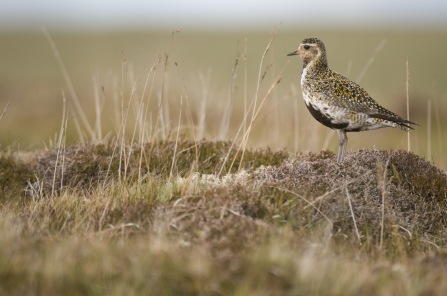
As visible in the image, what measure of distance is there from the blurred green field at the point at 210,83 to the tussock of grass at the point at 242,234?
1.33 m

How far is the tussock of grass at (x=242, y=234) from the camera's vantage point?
12.2 ft

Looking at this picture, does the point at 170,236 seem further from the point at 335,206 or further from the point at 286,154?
the point at 286,154

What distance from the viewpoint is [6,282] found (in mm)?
3670

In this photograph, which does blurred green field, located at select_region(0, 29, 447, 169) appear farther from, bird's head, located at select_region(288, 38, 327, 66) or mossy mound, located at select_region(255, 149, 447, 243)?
mossy mound, located at select_region(255, 149, 447, 243)

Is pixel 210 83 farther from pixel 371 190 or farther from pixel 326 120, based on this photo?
pixel 371 190

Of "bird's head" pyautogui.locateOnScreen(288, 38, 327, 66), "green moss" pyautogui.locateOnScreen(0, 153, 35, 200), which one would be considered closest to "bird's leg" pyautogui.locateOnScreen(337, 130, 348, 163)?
"bird's head" pyautogui.locateOnScreen(288, 38, 327, 66)

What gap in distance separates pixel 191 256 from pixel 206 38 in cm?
5479

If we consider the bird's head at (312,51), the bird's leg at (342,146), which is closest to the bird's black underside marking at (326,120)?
the bird's leg at (342,146)

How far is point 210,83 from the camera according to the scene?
1975 centimetres

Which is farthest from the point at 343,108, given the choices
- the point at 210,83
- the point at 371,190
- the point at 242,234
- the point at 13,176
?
the point at 210,83

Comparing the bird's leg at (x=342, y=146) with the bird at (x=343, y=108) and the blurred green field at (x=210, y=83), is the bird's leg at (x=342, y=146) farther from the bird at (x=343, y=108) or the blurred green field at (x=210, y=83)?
A: the blurred green field at (x=210, y=83)

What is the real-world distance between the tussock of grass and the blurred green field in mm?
1329

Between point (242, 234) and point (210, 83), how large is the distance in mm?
15591

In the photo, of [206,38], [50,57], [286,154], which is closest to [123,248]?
[286,154]
